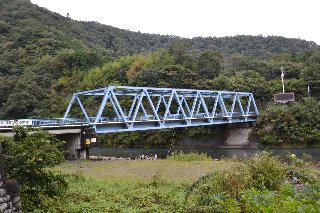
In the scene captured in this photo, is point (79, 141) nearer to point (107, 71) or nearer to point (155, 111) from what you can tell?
point (155, 111)

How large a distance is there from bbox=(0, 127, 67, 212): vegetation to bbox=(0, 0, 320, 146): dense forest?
122 feet

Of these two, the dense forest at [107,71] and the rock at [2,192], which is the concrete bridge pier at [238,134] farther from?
the rock at [2,192]

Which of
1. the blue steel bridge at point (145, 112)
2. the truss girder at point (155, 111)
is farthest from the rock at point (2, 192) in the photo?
the truss girder at point (155, 111)

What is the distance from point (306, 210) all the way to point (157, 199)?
7363mm

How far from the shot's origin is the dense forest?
5278 cm

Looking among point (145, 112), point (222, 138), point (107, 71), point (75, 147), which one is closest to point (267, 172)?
point (75, 147)

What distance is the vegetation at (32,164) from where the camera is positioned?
9.45 metres

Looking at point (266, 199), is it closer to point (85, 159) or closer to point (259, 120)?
point (85, 159)

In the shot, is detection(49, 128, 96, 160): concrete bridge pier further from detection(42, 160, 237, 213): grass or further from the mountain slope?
the mountain slope

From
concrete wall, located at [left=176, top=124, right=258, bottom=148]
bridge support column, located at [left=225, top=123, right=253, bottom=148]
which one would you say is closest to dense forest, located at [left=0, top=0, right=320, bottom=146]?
concrete wall, located at [left=176, top=124, right=258, bottom=148]

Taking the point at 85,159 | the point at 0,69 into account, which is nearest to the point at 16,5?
the point at 0,69

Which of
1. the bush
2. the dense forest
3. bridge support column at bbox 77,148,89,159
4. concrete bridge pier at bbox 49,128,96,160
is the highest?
the dense forest

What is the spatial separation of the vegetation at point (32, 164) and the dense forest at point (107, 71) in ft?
122

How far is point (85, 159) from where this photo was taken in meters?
27.1
